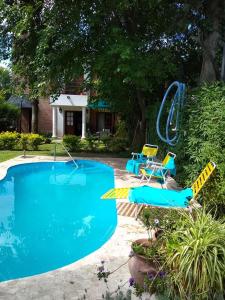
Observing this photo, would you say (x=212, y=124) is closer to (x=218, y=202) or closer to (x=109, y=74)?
(x=218, y=202)

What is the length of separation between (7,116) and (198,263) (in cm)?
2540

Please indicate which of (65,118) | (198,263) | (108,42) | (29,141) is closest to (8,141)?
(29,141)

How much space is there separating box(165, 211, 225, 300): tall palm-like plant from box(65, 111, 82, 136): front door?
93.0ft

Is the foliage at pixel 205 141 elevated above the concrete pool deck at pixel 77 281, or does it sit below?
above

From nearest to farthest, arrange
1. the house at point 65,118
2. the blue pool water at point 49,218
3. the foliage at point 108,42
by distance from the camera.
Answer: the blue pool water at point 49,218, the foliage at point 108,42, the house at point 65,118

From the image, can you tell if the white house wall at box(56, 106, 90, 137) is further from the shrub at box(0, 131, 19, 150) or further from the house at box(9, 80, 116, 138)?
the shrub at box(0, 131, 19, 150)

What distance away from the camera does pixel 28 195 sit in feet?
33.9

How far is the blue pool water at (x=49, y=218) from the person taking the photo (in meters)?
5.79

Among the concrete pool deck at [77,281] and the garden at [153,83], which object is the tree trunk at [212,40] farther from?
the concrete pool deck at [77,281]

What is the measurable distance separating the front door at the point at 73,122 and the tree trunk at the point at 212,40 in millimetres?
20464

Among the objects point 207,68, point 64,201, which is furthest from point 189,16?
point 64,201

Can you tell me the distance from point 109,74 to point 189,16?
3.76 meters

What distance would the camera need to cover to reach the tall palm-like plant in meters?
3.51

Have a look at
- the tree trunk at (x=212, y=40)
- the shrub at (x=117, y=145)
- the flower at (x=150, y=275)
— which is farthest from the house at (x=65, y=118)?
the flower at (x=150, y=275)
